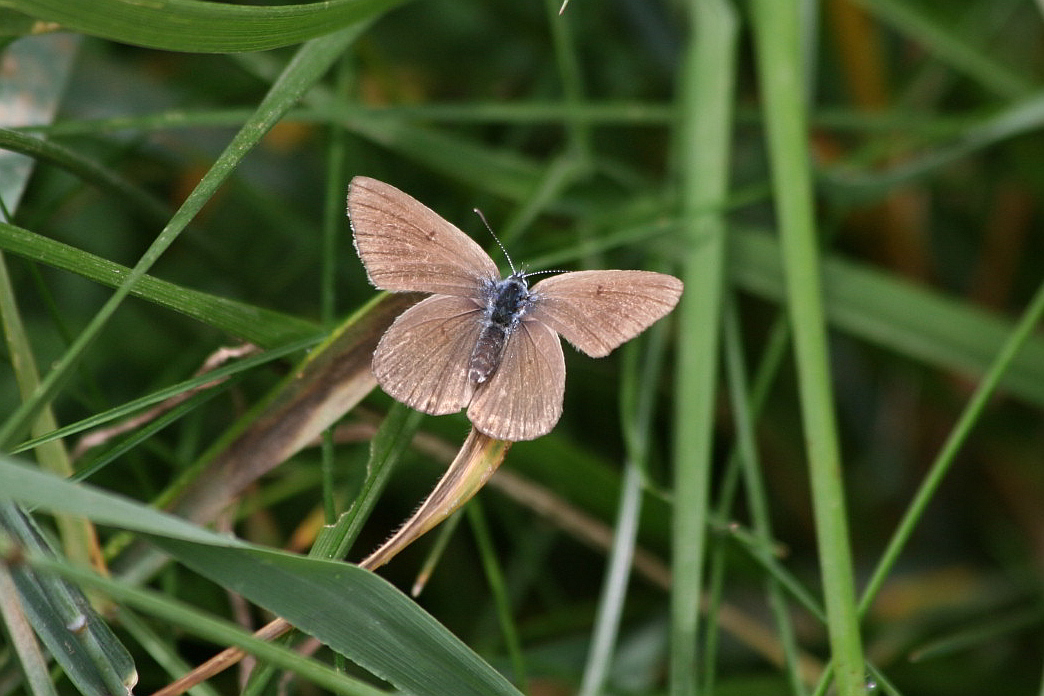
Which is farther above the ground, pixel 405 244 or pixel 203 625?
pixel 405 244

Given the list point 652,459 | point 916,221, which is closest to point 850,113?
point 916,221

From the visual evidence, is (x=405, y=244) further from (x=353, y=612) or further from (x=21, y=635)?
(x=21, y=635)

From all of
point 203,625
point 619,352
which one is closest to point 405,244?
point 203,625

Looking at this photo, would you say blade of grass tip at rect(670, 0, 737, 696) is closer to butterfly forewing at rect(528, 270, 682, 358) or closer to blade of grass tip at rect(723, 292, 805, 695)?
blade of grass tip at rect(723, 292, 805, 695)

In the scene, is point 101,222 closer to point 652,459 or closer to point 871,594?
point 652,459

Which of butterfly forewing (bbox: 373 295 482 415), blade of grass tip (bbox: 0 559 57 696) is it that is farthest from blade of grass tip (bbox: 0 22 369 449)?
butterfly forewing (bbox: 373 295 482 415)

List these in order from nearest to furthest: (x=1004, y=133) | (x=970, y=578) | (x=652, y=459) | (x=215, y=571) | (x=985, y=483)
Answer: (x=215, y=571), (x=1004, y=133), (x=652, y=459), (x=970, y=578), (x=985, y=483)

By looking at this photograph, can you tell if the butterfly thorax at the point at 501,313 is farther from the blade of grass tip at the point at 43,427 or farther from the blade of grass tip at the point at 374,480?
the blade of grass tip at the point at 43,427

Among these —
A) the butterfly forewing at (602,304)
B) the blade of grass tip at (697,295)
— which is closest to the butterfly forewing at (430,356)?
the butterfly forewing at (602,304)
